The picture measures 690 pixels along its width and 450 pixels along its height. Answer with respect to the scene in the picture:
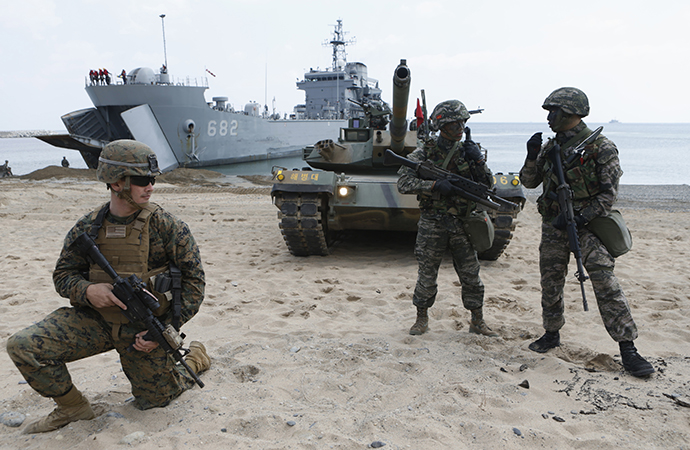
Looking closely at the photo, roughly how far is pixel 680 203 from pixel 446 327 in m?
13.2

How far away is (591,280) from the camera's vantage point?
3.54 meters

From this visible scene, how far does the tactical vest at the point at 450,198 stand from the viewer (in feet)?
13.5

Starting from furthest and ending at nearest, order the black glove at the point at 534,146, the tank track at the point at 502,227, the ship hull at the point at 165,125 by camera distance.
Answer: the ship hull at the point at 165,125
the tank track at the point at 502,227
the black glove at the point at 534,146

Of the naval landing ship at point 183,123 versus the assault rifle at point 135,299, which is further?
the naval landing ship at point 183,123

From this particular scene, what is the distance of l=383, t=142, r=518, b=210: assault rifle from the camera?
157 inches

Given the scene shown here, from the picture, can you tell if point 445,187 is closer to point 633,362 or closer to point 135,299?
point 633,362

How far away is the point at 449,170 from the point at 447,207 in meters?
0.32

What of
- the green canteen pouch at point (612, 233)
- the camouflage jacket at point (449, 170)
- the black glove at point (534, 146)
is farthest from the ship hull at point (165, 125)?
the green canteen pouch at point (612, 233)

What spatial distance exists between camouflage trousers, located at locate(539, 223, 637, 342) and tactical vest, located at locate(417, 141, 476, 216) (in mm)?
644

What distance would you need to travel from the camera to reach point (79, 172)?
20906 millimetres

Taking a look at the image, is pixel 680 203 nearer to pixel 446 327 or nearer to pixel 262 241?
pixel 262 241

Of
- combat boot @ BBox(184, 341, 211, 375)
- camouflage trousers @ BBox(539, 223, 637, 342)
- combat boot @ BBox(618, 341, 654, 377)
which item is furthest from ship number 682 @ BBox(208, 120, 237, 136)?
combat boot @ BBox(618, 341, 654, 377)

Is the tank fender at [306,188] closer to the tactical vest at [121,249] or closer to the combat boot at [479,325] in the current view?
the combat boot at [479,325]

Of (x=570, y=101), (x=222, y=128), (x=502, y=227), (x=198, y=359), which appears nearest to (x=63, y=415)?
(x=198, y=359)
